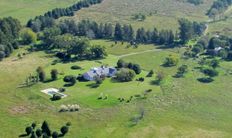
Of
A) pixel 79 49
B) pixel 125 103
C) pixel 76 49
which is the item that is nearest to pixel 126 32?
pixel 79 49

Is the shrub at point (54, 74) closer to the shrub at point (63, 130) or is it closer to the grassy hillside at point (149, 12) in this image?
the shrub at point (63, 130)

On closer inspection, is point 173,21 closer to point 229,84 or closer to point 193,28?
point 193,28

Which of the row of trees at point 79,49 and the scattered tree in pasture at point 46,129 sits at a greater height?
the row of trees at point 79,49

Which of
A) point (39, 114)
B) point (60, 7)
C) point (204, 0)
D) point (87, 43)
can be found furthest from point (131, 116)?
point (204, 0)

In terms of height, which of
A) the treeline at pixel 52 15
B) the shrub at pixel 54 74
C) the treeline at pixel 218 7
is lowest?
the shrub at pixel 54 74

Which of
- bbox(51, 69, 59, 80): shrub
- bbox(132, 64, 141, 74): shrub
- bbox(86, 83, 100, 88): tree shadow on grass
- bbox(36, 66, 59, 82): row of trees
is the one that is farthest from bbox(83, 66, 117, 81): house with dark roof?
bbox(36, 66, 59, 82): row of trees

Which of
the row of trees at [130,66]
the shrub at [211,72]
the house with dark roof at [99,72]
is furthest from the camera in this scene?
the shrub at [211,72]

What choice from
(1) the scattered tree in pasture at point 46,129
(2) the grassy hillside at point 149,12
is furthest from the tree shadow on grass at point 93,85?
(2) the grassy hillside at point 149,12
